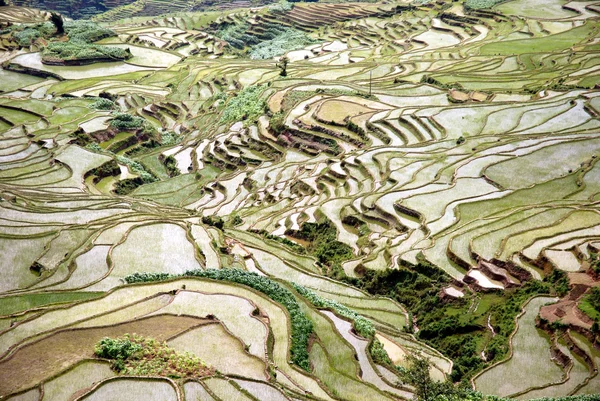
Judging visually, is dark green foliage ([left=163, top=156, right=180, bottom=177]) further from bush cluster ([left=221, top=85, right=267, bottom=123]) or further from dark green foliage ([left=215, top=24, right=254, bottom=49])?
dark green foliage ([left=215, top=24, right=254, bottom=49])

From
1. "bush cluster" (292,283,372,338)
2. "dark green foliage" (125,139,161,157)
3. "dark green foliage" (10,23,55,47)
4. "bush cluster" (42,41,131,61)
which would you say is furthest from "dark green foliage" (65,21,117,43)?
"bush cluster" (292,283,372,338)

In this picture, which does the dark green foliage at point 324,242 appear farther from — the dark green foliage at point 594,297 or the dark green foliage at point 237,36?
the dark green foliage at point 237,36

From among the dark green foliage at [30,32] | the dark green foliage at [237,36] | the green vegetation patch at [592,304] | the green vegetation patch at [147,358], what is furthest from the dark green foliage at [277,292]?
the dark green foliage at [237,36]

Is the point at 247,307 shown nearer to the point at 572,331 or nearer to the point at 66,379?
the point at 66,379

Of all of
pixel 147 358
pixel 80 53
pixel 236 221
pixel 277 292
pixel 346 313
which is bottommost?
pixel 236 221

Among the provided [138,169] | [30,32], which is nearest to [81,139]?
[138,169]

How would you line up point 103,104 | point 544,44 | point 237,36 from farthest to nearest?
point 237,36 < point 544,44 < point 103,104

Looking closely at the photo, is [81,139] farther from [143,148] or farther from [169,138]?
[169,138]
